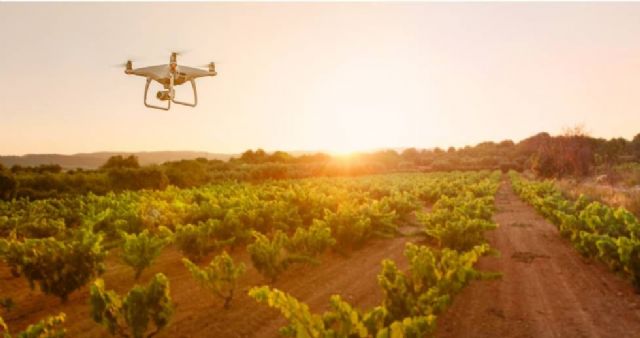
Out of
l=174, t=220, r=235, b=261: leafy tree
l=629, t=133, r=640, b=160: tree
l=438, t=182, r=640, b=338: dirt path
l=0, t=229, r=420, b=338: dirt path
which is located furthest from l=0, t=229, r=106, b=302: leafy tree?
l=629, t=133, r=640, b=160: tree

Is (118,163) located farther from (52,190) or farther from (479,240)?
(479,240)

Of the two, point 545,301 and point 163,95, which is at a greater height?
point 163,95

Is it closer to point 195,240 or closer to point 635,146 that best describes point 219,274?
point 195,240

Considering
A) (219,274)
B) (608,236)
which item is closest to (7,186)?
(219,274)

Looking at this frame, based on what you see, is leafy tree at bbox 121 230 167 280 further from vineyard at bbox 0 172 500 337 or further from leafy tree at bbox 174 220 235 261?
leafy tree at bbox 174 220 235 261

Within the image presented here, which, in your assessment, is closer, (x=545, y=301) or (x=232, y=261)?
(x=545, y=301)

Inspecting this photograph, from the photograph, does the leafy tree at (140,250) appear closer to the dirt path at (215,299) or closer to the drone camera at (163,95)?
the dirt path at (215,299)

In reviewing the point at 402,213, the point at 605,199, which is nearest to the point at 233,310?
the point at 402,213
